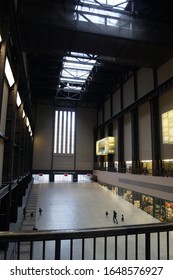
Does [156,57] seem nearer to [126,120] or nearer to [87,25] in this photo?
[87,25]

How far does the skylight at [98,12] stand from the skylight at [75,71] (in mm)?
7137

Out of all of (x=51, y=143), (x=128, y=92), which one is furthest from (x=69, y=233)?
(x=51, y=143)

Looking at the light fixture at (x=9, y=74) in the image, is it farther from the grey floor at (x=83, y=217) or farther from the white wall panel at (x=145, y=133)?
the white wall panel at (x=145, y=133)

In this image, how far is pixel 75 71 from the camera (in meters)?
29.8

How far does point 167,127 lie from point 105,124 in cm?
1864

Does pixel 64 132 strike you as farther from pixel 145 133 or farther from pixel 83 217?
pixel 83 217

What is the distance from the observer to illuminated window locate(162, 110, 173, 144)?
18578mm

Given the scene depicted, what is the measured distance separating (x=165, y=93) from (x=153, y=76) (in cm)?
314

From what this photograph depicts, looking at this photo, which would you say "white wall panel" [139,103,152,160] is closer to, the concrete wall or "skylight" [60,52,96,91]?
"skylight" [60,52,96,91]

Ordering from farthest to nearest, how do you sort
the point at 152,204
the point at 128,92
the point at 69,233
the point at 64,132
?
the point at 64,132
the point at 128,92
the point at 152,204
the point at 69,233

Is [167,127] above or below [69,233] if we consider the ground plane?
above

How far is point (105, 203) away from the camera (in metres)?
22.3

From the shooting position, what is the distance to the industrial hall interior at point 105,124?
777cm
